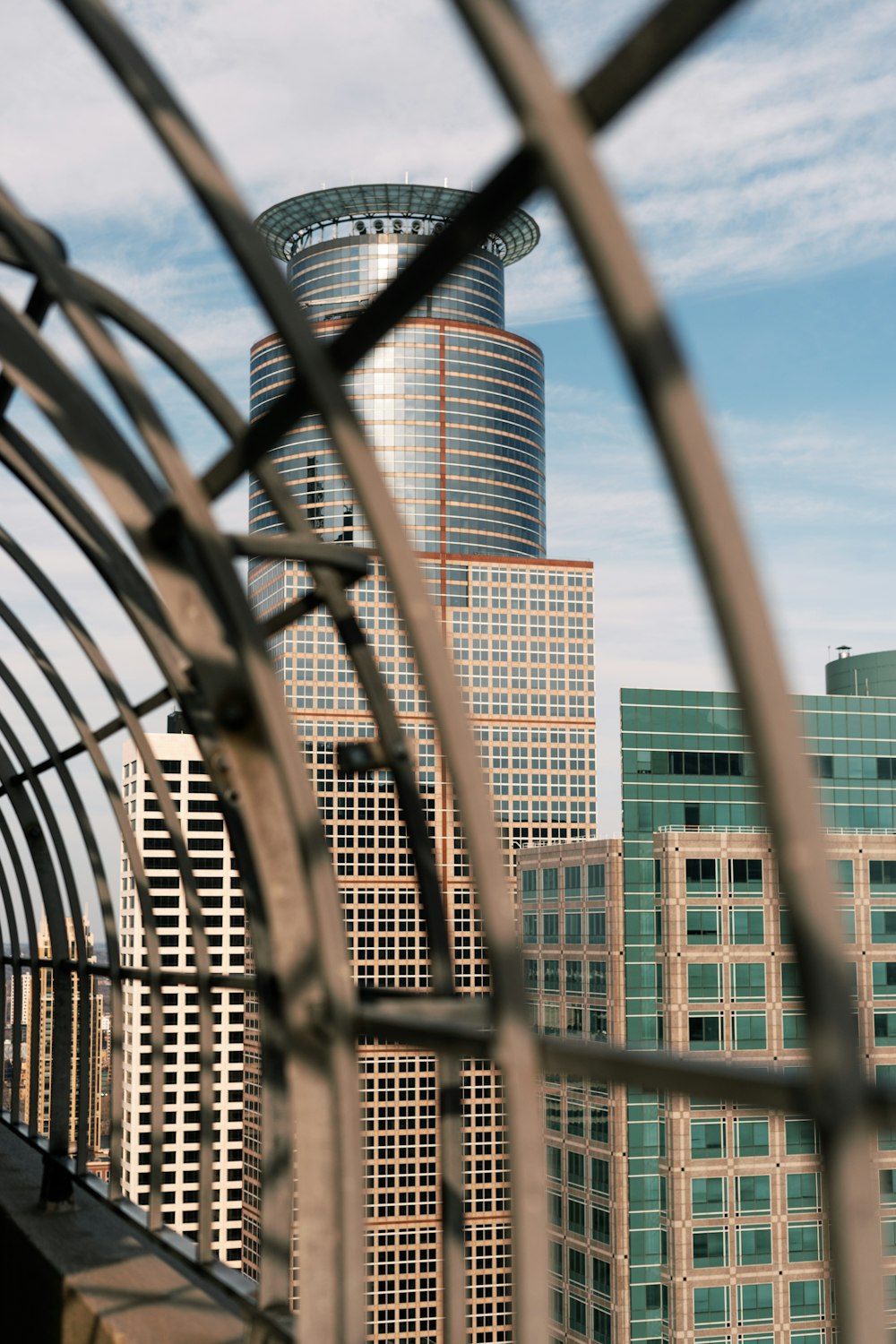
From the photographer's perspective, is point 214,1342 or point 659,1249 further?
point 659,1249

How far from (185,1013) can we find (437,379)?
8102cm

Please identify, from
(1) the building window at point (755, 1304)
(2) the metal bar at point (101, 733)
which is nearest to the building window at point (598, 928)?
(1) the building window at point (755, 1304)

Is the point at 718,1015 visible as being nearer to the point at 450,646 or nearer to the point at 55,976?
the point at 55,976

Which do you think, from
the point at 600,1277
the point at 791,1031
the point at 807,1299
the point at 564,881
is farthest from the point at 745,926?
the point at 600,1277

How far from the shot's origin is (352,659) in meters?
4.61

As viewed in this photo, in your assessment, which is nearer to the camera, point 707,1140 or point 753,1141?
point 753,1141

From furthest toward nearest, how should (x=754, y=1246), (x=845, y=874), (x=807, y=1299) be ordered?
(x=807, y=1299)
(x=754, y=1246)
(x=845, y=874)

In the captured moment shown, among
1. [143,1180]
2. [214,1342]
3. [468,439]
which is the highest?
[468,439]

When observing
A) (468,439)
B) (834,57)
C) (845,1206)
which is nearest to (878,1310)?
(845,1206)

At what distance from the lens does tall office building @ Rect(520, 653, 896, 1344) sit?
69.6 m

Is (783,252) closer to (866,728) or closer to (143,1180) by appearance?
(866,728)

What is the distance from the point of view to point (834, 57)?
2.96 m

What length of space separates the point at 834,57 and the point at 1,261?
3.30 meters

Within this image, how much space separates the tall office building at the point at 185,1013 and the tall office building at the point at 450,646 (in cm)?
517
